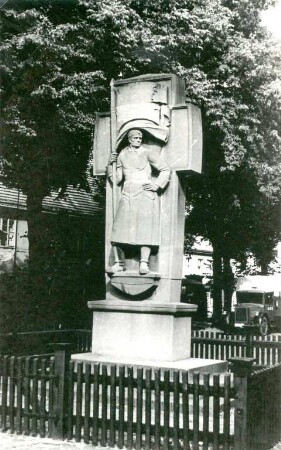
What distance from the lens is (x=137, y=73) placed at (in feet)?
56.6

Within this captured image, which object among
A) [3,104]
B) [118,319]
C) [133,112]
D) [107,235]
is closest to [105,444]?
[118,319]

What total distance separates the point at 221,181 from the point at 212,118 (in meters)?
3.78

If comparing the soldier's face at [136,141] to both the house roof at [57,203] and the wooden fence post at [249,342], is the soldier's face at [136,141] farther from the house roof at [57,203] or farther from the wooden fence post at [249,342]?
the house roof at [57,203]

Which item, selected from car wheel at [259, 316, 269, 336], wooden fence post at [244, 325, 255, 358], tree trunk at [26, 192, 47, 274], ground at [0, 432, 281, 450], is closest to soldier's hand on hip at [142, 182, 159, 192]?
ground at [0, 432, 281, 450]

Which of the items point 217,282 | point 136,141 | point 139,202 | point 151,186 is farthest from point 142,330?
point 217,282

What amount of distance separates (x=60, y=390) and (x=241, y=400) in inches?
90.2

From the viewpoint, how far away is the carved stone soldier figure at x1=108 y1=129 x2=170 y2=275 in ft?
30.6

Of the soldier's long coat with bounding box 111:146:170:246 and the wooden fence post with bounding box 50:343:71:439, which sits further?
the soldier's long coat with bounding box 111:146:170:246

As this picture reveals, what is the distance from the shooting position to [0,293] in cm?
1562

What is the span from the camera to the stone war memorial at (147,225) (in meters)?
9.18

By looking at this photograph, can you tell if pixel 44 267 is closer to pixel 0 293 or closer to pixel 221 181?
pixel 0 293

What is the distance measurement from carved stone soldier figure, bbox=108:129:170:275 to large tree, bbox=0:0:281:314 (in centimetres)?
643

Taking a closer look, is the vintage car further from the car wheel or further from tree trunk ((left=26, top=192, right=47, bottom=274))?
tree trunk ((left=26, top=192, right=47, bottom=274))

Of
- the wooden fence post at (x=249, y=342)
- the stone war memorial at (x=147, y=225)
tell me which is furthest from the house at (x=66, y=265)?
the stone war memorial at (x=147, y=225)
